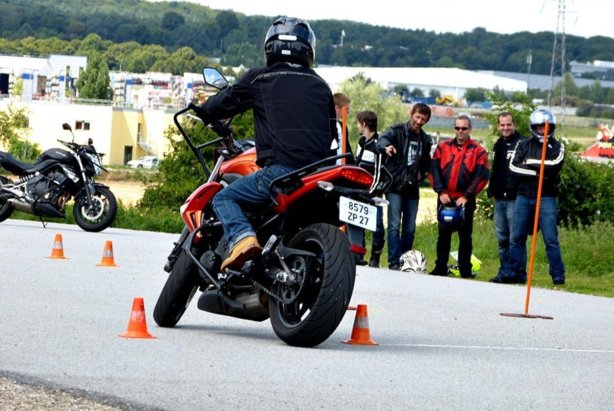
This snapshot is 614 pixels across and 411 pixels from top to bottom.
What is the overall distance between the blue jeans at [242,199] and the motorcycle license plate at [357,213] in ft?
1.70

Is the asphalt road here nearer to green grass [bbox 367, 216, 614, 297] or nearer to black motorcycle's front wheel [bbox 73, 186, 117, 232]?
green grass [bbox 367, 216, 614, 297]

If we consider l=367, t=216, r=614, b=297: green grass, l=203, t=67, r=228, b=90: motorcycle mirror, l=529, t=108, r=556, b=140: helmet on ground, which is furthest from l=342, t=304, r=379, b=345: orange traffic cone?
l=529, t=108, r=556, b=140: helmet on ground

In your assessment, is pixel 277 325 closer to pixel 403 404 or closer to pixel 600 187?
pixel 403 404

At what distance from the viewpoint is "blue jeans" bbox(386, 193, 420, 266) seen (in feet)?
58.5

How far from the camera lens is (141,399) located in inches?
259

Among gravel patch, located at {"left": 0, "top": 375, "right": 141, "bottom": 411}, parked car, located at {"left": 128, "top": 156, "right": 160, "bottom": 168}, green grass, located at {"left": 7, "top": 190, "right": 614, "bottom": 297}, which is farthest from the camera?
parked car, located at {"left": 128, "top": 156, "right": 160, "bottom": 168}

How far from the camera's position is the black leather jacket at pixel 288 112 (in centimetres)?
909

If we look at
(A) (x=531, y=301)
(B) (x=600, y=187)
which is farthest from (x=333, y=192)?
(B) (x=600, y=187)

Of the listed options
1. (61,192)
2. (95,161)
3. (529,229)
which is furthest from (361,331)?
(95,161)

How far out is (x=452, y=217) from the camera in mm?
17312

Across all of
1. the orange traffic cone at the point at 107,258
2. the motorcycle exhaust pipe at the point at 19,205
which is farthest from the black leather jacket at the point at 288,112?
the motorcycle exhaust pipe at the point at 19,205

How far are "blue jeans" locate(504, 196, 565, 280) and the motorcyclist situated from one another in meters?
7.43

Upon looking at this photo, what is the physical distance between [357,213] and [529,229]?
27.6 ft

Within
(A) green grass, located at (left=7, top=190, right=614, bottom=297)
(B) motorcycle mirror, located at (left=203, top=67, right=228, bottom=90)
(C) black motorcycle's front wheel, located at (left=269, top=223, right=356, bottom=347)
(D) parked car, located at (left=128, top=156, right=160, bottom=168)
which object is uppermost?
(B) motorcycle mirror, located at (left=203, top=67, right=228, bottom=90)
